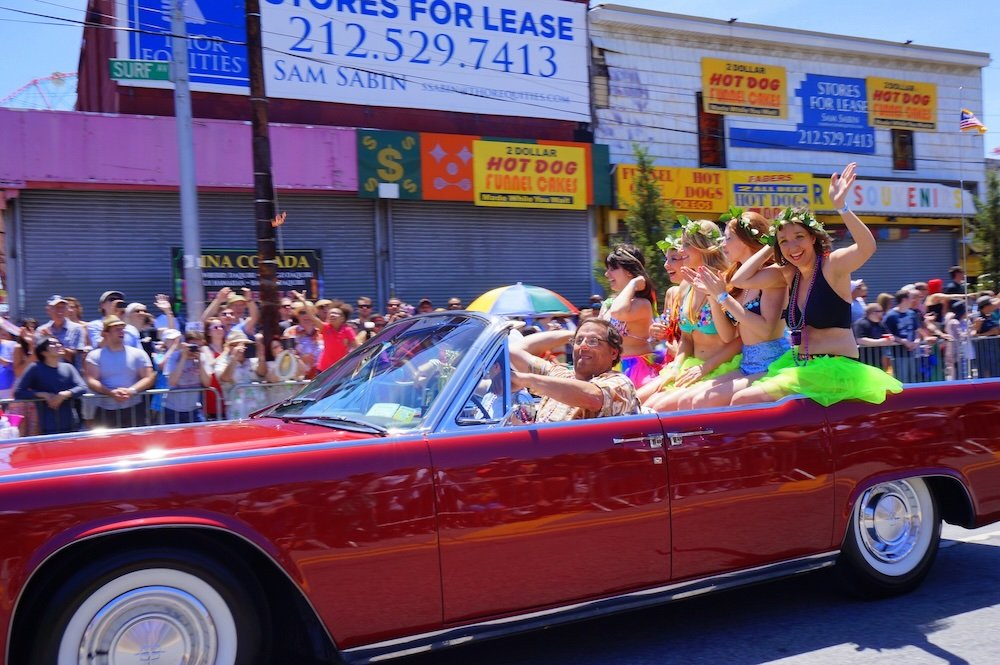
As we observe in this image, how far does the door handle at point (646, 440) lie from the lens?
12.5ft

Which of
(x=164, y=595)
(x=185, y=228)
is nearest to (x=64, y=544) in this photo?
(x=164, y=595)

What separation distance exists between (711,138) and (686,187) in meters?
1.96

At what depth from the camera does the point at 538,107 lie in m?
18.8

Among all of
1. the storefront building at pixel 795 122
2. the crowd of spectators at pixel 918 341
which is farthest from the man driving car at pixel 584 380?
the storefront building at pixel 795 122

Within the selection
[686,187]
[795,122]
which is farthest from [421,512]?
[795,122]

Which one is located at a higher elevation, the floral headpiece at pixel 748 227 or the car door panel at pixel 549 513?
the floral headpiece at pixel 748 227

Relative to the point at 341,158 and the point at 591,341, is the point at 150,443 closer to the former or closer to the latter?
the point at 591,341

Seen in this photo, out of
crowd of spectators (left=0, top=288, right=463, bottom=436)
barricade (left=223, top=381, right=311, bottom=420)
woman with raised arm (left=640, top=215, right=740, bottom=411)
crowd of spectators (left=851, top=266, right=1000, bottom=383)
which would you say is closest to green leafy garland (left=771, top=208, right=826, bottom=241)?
woman with raised arm (left=640, top=215, right=740, bottom=411)

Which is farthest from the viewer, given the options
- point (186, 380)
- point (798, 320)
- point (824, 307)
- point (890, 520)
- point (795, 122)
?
point (795, 122)

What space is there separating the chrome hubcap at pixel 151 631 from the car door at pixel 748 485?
1960 millimetres

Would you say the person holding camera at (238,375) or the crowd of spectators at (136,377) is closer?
the crowd of spectators at (136,377)

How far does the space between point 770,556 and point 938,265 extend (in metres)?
23.2

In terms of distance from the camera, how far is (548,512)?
3.61 m

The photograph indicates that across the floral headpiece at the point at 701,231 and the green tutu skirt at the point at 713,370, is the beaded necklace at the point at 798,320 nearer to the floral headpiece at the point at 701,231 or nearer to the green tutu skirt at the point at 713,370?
the green tutu skirt at the point at 713,370
